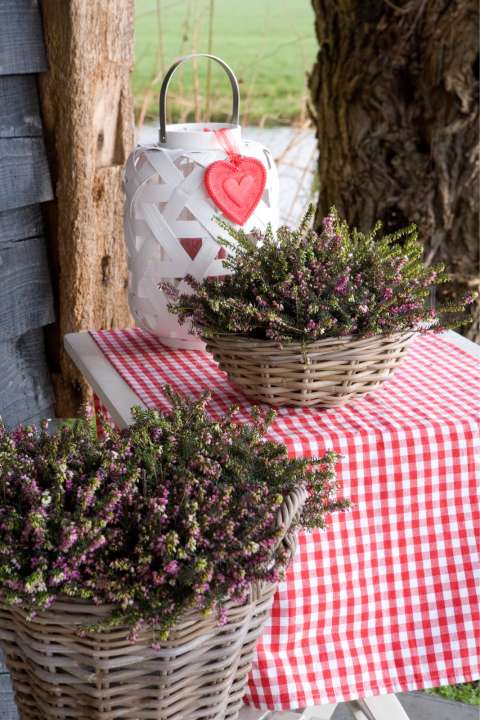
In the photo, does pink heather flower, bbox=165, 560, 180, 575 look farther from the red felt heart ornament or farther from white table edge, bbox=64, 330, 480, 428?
the red felt heart ornament

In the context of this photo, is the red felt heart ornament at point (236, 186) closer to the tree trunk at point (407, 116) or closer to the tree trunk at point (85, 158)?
the tree trunk at point (85, 158)

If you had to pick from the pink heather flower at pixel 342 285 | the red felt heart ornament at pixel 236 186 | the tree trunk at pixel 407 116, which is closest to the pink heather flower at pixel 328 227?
the pink heather flower at pixel 342 285

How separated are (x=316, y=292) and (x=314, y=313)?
0.14 feet

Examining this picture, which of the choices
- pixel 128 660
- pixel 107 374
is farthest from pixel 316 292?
pixel 128 660

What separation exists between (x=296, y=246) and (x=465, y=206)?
1492 mm

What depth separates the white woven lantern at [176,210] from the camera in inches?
59.9

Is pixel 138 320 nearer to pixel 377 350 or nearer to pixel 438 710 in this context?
pixel 377 350

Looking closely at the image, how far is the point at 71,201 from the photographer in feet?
6.48

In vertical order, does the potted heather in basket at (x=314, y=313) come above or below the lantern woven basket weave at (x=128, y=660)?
above

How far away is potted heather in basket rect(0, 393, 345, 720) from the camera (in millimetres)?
920

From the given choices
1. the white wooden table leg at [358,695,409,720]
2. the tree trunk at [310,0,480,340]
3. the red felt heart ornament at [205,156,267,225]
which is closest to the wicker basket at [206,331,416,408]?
the red felt heart ornament at [205,156,267,225]

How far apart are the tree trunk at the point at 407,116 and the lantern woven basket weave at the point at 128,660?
1830 millimetres

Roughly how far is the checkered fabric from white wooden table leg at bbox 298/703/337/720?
29 cm

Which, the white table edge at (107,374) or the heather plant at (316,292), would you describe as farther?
the white table edge at (107,374)
